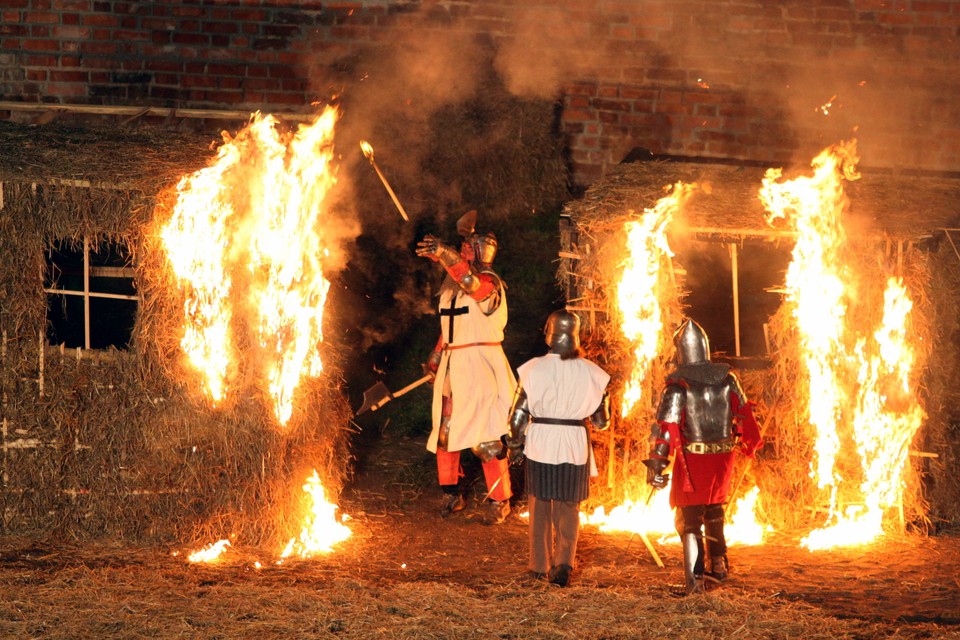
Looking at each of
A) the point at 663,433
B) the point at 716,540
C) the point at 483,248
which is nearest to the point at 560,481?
the point at 663,433

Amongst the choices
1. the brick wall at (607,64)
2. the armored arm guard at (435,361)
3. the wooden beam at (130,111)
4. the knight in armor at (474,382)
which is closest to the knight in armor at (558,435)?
the knight in armor at (474,382)

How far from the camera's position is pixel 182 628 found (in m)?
5.34

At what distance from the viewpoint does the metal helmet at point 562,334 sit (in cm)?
641

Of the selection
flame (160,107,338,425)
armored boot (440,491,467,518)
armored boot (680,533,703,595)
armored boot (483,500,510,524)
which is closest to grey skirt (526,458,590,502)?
armored boot (680,533,703,595)

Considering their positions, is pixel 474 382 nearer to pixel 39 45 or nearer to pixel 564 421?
pixel 564 421

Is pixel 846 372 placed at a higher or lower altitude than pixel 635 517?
higher

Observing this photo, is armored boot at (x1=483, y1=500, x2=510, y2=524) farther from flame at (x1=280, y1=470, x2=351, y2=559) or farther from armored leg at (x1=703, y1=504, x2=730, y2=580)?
armored leg at (x1=703, y1=504, x2=730, y2=580)

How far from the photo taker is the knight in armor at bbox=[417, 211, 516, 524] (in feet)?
25.9

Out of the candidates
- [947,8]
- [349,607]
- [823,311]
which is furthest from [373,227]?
[947,8]

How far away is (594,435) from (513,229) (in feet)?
8.70

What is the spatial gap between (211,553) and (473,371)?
7.40 feet

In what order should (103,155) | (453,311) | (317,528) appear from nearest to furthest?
(317,528) < (103,155) < (453,311)

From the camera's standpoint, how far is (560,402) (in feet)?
20.7

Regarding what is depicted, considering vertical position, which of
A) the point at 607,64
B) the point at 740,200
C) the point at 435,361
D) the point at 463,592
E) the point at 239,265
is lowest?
the point at 463,592
